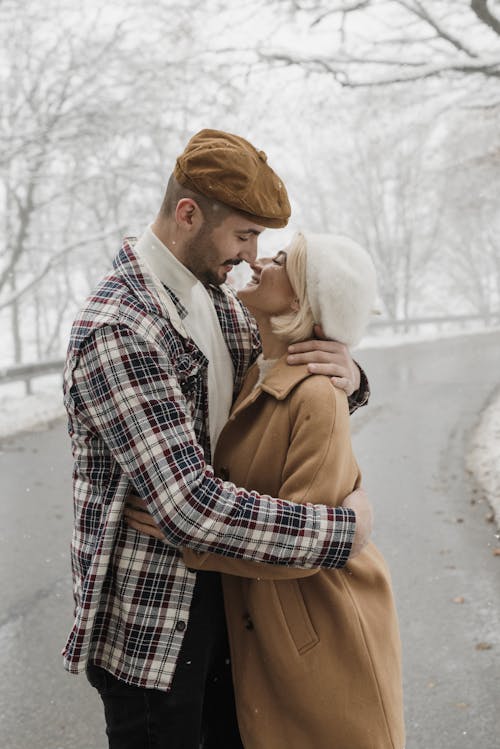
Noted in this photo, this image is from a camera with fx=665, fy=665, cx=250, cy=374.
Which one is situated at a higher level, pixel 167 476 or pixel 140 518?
pixel 167 476

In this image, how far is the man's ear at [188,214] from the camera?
181 cm

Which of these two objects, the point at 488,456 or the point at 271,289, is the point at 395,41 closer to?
the point at 488,456

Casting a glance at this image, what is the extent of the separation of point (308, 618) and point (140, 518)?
536 mm

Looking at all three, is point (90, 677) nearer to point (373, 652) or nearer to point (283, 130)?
point (373, 652)

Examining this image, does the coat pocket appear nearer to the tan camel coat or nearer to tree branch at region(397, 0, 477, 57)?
the tan camel coat

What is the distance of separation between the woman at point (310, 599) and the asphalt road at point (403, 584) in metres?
1.46

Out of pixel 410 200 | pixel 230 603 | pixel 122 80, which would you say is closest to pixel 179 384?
pixel 230 603

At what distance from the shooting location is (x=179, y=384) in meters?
1.76

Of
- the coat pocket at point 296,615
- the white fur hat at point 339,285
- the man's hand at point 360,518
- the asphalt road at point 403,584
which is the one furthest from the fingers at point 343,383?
the asphalt road at point 403,584

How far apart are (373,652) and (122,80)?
41.5 feet

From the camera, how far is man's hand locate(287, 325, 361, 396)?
1.93 m

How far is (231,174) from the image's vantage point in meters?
1.74

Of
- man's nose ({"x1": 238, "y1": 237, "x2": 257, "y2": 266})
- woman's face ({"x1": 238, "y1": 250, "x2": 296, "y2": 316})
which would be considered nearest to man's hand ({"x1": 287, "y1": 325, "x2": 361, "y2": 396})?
woman's face ({"x1": 238, "y1": 250, "x2": 296, "y2": 316})

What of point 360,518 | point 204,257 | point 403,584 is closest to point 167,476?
point 360,518
